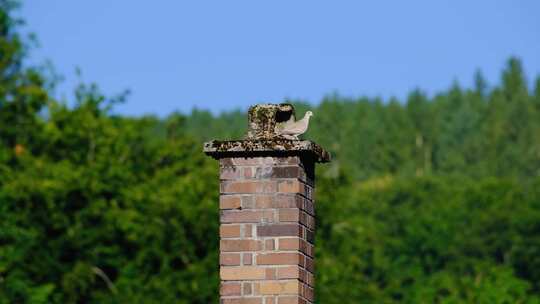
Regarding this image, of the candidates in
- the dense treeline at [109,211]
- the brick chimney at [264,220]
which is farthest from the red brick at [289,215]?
the dense treeline at [109,211]

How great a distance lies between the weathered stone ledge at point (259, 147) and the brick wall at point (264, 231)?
38 millimetres

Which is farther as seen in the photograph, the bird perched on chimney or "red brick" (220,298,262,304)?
the bird perched on chimney

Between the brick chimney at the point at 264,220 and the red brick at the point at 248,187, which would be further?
the red brick at the point at 248,187

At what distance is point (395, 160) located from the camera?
14162cm

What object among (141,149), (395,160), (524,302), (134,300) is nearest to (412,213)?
(524,302)

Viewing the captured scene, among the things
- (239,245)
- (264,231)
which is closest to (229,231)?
(239,245)

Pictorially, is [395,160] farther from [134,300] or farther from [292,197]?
[292,197]

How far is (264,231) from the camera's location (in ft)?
29.9

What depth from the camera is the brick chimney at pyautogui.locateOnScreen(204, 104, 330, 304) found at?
9.02 metres

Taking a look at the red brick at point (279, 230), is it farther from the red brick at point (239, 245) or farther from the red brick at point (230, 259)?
the red brick at point (230, 259)

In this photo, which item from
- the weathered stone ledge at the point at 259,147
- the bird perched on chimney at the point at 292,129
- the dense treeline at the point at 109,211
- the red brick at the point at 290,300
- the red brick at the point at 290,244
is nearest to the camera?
the red brick at the point at 290,300

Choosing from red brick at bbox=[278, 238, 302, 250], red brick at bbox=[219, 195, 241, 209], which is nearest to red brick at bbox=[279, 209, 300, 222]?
red brick at bbox=[278, 238, 302, 250]

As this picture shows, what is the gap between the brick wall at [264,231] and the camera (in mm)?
9016

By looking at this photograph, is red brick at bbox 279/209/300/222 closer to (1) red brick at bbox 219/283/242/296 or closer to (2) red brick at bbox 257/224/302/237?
(2) red brick at bbox 257/224/302/237
